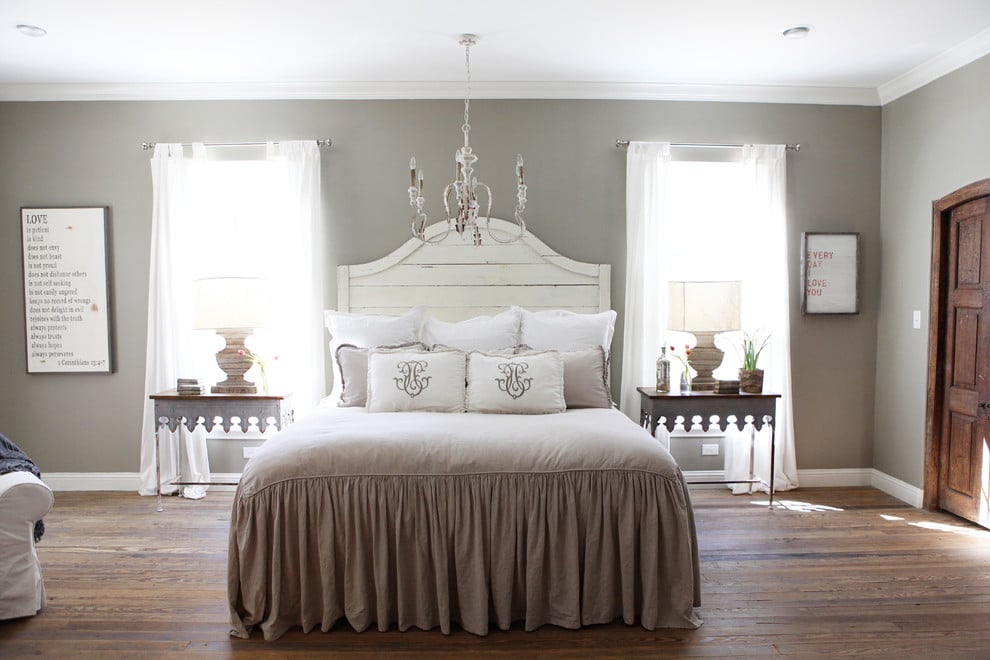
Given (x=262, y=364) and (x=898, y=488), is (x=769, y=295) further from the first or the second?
(x=262, y=364)

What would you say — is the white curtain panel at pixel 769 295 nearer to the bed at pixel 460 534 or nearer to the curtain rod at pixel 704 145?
the curtain rod at pixel 704 145

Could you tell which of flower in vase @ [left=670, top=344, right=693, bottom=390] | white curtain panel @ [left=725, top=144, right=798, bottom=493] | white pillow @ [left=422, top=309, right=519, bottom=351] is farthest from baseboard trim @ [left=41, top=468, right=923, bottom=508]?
white pillow @ [left=422, top=309, right=519, bottom=351]

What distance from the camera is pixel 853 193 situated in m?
4.39

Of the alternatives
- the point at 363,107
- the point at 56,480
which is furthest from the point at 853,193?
the point at 56,480

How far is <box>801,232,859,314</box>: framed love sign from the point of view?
4.35m

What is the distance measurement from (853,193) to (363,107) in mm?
3415

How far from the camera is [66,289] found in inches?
169

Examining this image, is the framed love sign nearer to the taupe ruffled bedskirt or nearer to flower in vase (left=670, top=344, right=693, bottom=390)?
flower in vase (left=670, top=344, right=693, bottom=390)

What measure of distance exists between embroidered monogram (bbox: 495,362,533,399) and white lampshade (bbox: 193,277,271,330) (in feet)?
5.44

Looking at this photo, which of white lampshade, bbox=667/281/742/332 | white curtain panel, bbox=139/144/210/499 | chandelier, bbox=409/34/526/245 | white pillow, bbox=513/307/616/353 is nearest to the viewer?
chandelier, bbox=409/34/526/245

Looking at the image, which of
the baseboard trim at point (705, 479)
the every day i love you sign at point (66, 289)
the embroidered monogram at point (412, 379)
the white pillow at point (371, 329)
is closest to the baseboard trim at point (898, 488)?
the baseboard trim at point (705, 479)

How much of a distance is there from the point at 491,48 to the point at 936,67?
2676 millimetres

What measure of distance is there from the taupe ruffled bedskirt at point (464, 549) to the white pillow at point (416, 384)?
766 mm

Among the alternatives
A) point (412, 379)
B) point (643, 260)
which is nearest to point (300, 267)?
point (412, 379)
